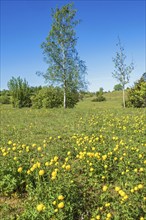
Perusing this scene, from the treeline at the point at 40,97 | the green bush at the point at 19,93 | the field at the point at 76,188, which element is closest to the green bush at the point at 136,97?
the treeline at the point at 40,97

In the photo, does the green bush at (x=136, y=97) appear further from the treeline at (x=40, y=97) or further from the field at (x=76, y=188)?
the field at (x=76, y=188)

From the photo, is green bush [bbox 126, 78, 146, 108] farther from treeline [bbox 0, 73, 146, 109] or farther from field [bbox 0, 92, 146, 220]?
field [bbox 0, 92, 146, 220]

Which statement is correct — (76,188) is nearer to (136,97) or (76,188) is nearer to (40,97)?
(40,97)

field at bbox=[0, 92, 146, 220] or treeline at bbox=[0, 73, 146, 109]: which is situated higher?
treeline at bbox=[0, 73, 146, 109]

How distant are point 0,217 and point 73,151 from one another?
330 centimetres

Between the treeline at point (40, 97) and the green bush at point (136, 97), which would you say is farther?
the green bush at point (136, 97)

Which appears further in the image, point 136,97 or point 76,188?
point 136,97

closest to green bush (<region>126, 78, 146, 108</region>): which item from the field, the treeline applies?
the treeline

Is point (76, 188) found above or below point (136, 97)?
below

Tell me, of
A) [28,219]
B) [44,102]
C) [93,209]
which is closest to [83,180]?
[93,209]

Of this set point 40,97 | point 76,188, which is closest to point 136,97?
point 40,97

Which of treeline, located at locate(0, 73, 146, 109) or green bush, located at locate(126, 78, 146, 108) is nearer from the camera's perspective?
treeline, located at locate(0, 73, 146, 109)

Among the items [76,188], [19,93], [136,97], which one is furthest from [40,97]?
[76,188]

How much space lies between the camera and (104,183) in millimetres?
5129
